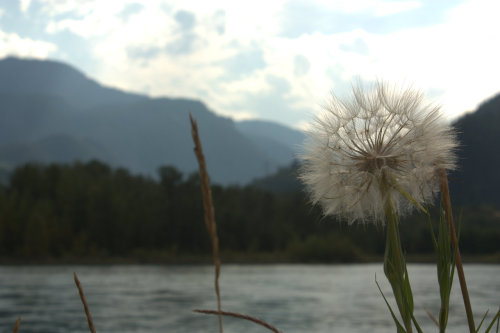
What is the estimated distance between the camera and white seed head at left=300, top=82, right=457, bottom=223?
91.0 inches

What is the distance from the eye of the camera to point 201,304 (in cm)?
3775

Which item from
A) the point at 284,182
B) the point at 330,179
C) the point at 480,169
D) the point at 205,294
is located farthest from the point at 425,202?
the point at 284,182

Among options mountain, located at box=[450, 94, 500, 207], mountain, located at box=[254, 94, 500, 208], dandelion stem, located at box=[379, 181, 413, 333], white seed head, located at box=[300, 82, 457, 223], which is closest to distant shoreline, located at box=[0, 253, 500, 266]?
mountain, located at box=[254, 94, 500, 208]

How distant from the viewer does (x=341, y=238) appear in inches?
3846

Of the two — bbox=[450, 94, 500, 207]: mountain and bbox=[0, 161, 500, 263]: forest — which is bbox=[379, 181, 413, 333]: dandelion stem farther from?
bbox=[450, 94, 500, 207]: mountain

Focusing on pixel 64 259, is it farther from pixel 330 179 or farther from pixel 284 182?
pixel 284 182

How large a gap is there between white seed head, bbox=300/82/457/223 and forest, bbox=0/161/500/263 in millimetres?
79261

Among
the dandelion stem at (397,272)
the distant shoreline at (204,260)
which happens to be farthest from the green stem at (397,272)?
the distant shoreline at (204,260)

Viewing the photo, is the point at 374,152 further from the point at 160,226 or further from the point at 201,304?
the point at 160,226

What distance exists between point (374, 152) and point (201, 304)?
36.6m

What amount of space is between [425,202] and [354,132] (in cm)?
56

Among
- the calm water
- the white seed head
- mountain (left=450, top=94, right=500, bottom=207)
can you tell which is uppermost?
mountain (left=450, top=94, right=500, bottom=207)

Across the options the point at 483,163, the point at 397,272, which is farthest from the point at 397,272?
the point at 483,163

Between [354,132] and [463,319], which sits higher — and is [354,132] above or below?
above
